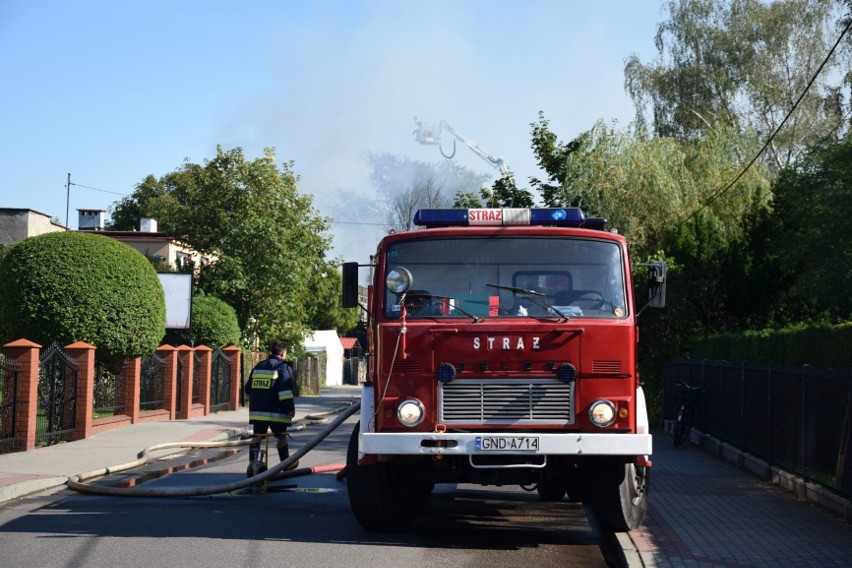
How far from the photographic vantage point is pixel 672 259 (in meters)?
28.5

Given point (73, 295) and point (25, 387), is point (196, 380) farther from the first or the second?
point (25, 387)

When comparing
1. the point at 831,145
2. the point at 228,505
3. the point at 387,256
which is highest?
the point at 831,145

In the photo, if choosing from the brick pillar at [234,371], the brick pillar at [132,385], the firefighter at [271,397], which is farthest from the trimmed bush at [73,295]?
the brick pillar at [234,371]

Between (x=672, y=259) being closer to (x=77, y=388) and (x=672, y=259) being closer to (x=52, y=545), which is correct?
(x=77, y=388)

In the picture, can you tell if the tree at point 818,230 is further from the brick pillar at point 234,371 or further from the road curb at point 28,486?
the brick pillar at point 234,371

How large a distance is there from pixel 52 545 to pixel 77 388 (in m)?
12.5

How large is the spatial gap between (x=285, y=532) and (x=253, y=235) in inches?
1225

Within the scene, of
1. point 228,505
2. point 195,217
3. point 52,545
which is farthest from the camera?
point 195,217

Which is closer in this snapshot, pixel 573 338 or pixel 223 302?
pixel 573 338

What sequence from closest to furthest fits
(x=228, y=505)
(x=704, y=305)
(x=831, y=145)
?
(x=228, y=505) → (x=831, y=145) → (x=704, y=305)

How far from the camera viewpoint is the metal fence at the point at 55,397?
19.7 m

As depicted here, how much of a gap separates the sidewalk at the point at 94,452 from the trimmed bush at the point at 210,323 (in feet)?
26.7

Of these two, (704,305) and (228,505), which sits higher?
(704,305)

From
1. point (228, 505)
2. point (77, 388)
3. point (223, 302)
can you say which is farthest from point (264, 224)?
point (228, 505)
